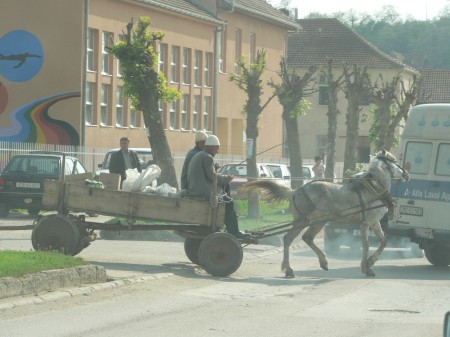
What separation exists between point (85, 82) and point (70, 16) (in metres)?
2.82

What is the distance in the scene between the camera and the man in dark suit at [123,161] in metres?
25.9

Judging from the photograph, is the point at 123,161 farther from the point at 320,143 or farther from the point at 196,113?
the point at 320,143

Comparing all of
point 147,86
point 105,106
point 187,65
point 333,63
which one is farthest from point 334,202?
point 333,63

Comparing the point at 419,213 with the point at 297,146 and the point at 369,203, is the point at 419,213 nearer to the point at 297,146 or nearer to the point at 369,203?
the point at 369,203

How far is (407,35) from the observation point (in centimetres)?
16762

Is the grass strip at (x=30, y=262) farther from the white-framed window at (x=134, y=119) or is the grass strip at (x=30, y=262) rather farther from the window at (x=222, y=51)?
the window at (x=222, y=51)

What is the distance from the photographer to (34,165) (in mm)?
32719

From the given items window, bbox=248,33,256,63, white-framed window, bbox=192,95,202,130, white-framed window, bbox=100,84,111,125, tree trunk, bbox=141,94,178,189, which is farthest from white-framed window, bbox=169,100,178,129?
tree trunk, bbox=141,94,178,189

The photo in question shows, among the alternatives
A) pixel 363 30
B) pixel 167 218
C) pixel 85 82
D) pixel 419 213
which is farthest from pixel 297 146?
pixel 363 30

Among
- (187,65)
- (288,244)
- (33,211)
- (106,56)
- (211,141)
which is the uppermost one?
(187,65)

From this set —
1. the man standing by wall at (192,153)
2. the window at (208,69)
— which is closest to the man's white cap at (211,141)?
the man standing by wall at (192,153)

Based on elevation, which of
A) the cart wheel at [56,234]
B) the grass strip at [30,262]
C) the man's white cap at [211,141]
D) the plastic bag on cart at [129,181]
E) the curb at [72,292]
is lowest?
the curb at [72,292]

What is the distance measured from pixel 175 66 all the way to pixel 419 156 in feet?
130

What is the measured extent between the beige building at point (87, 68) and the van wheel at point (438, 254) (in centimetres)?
3015
